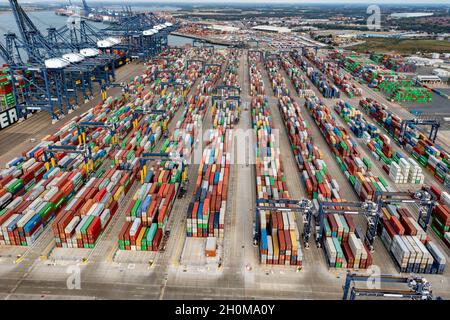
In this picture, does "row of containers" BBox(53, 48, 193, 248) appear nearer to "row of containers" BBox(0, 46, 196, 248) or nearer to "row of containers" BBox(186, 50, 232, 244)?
"row of containers" BBox(0, 46, 196, 248)

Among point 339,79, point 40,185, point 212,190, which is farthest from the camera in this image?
point 339,79

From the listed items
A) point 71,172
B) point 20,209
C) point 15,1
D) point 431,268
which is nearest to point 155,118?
point 71,172

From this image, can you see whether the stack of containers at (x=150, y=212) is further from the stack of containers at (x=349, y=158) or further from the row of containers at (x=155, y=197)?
the stack of containers at (x=349, y=158)

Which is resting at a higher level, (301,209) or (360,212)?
(301,209)

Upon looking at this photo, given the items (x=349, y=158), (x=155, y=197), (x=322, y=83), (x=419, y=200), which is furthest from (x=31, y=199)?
(x=322, y=83)

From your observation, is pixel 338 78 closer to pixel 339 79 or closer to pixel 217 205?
pixel 339 79

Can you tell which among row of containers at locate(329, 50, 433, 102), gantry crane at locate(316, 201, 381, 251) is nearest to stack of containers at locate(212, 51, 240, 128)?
gantry crane at locate(316, 201, 381, 251)
